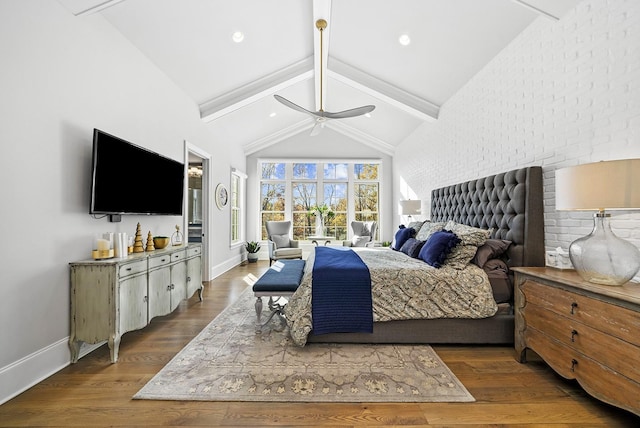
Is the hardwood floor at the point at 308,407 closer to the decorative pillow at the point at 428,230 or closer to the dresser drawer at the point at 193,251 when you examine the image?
the dresser drawer at the point at 193,251

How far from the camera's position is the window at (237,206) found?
671 centimetres

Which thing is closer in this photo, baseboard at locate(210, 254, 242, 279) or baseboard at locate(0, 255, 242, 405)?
baseboard at locate(0, 255, 242, 405)

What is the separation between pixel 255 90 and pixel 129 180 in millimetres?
2636

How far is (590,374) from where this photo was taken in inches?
67.2

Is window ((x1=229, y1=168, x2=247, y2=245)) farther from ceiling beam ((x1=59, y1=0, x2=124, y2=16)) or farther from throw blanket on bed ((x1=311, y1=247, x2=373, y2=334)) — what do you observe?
throw blanket on bed ((x1=311, y1=247, x2=373, y2=334))

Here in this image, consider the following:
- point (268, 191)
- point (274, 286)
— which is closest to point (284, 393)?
point (274, 286)

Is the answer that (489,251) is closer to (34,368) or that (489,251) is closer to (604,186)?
(604,186)

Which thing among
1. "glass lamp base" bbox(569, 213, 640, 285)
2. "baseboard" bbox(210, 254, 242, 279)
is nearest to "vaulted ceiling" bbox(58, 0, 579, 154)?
"glass lamp base" bbox(569, 213, 640, 285)

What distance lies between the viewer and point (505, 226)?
118 inches

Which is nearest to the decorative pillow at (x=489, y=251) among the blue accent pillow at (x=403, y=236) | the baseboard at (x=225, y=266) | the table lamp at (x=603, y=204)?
the table lamp at (x=603, y=204)

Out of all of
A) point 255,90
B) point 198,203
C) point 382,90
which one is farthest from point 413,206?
point 198,203

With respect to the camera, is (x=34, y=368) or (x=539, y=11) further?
(x=539, y=11)

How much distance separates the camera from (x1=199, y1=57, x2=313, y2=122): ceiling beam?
15.4 feet

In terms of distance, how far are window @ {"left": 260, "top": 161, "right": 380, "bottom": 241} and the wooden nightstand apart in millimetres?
5546
